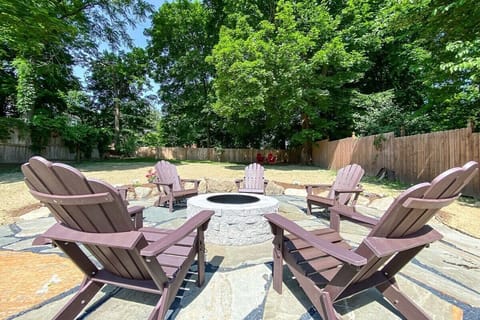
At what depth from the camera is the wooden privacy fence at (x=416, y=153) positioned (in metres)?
4.96

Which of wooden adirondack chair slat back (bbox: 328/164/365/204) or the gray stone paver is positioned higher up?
wooden adirondack chair slat back (bbox: 328/164/365/204)

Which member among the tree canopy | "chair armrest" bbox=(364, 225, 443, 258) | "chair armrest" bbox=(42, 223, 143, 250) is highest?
the tree canopy

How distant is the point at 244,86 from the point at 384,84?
30.5 feet

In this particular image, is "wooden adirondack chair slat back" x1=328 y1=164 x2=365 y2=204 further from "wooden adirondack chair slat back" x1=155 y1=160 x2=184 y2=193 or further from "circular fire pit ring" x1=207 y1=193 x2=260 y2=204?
"wooden adirondack chair slat back" x1=155 y1=160 x2=184 y2=193

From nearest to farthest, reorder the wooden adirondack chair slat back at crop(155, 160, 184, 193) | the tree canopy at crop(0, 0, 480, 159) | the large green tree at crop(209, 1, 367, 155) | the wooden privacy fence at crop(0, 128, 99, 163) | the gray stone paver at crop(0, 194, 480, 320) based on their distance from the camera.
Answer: the gray stone paver at crop(0, 194, 480, 320) → the wooden adirondack chair slat back at crop(155, 160, 184, 193) → the tree canopy at crop(0, 0, 480, 159) → the large green tree at crop(209, 1, 367, 155) → the wooden privacy fence at crop(0, 128, 99, 163)

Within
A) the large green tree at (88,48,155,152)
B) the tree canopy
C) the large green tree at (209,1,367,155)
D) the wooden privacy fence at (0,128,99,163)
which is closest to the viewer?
the tree canopy

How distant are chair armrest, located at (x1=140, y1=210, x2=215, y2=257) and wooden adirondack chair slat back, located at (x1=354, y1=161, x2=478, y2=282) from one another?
40.1 inches

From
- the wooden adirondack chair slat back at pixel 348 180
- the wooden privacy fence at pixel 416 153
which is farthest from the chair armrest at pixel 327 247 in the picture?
the wooden privacy fence at pixel 416 153

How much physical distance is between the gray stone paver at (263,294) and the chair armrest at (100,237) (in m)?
0.68

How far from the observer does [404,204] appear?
113 centimetres

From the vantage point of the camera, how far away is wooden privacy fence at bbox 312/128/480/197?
4957mm

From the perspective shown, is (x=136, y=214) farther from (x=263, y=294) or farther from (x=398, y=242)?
(x=398, y=242)

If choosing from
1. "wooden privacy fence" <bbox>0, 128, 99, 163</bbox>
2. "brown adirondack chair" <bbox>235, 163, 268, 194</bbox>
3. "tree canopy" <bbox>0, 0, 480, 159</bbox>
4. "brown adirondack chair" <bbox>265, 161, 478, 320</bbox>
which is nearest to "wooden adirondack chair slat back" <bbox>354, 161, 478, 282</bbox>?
"brown adirondack chair" <bbox>265, 161, 478, 320</bbox>

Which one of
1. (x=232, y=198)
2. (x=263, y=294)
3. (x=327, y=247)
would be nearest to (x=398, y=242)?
(x=327, y=247)
